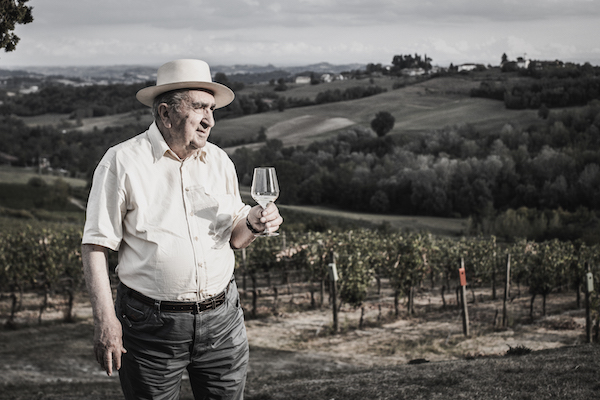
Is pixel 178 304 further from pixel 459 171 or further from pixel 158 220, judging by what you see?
pixel 459 171

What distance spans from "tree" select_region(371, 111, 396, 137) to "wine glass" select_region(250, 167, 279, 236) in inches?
2524

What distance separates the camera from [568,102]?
55531mm

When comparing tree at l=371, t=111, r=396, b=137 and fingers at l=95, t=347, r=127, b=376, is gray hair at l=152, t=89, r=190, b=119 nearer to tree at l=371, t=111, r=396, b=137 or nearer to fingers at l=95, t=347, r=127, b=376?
fingers at l=95, t=347, r=127, b=376

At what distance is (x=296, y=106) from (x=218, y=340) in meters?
80.9

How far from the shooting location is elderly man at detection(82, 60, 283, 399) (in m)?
2.00

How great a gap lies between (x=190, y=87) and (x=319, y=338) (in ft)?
28.6

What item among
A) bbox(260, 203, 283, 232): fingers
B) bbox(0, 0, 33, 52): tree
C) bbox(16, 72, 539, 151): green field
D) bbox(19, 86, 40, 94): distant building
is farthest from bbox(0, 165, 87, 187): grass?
bbox(260, 203, 283, 232): fingers

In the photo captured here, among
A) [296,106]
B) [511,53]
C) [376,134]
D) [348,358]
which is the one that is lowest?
[348,358]

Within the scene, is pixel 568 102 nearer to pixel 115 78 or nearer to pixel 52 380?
pixel 52 380

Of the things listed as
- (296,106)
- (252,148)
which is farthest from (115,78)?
(252,148)

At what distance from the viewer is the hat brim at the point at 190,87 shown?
7.04 ft

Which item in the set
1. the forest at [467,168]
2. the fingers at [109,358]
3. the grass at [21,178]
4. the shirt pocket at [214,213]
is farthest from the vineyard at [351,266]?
the grass at [21,178]

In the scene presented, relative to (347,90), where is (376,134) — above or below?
below

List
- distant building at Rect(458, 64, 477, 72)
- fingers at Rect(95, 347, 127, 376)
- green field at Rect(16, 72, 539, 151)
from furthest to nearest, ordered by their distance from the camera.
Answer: distant building at Rect(458, 64, 477, 72) → green field at Rect(16, 72, 539, 151) → fingers at Rect(95, 347, 127, 376)
